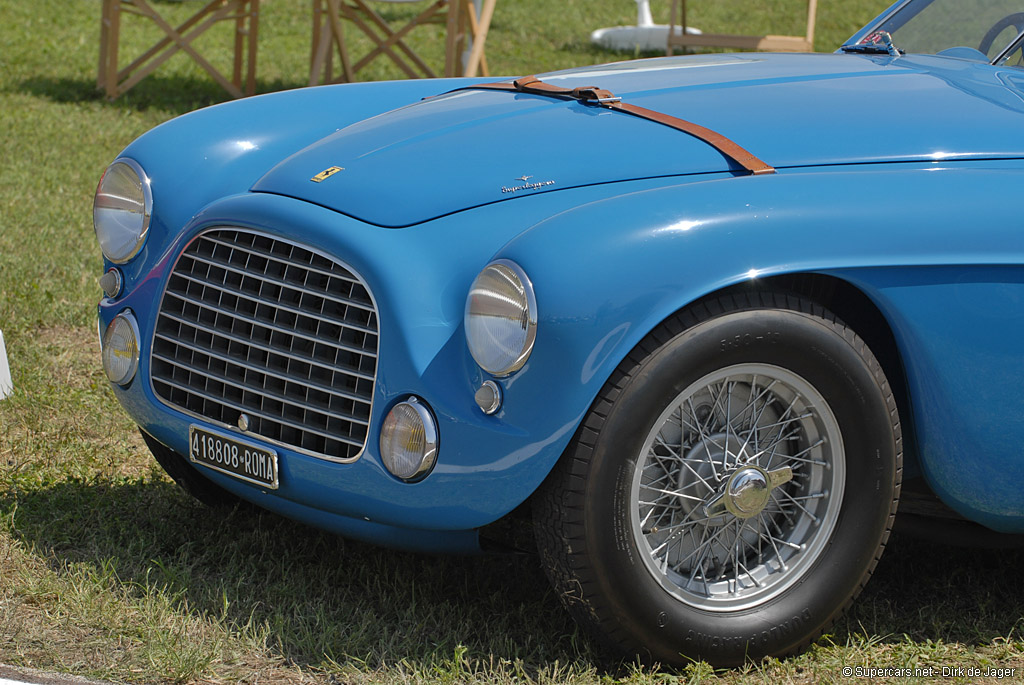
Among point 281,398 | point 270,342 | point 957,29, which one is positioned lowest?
point 281,398

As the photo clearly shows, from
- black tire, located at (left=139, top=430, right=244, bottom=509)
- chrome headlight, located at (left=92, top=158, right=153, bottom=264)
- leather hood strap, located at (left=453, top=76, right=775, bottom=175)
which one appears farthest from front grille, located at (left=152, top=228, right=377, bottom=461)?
leather hood strap, located at (left=453, top=76, right=775, bottom=175)

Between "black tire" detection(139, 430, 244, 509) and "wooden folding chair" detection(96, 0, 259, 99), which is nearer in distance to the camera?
"black tire" detection(139, 430, 244, 509)

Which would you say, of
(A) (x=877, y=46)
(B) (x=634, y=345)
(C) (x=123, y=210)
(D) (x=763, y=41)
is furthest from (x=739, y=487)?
(D) (x=763, y=41)

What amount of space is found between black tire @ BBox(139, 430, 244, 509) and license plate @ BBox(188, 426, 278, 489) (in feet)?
1.50

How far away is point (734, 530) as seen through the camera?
8.46 ft

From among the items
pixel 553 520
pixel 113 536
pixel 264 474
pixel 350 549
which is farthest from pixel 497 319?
pixel 113 536

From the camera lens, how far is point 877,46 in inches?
149

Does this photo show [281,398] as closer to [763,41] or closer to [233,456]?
[233,456]

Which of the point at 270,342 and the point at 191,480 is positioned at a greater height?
the point at 270,342

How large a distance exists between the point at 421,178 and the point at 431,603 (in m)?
0.98

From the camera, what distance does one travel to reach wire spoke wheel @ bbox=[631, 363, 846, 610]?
8.12 ft

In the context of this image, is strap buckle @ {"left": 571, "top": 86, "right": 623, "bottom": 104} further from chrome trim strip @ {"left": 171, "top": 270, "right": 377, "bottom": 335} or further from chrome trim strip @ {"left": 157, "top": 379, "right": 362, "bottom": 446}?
chrome trim strip @ {"left": 157, "top": 379, "right": 362, "bottom": 446}

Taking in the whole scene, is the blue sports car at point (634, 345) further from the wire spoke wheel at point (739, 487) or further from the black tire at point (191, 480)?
the black tire at point (191, 480)

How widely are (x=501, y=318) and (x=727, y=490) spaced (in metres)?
0.61
